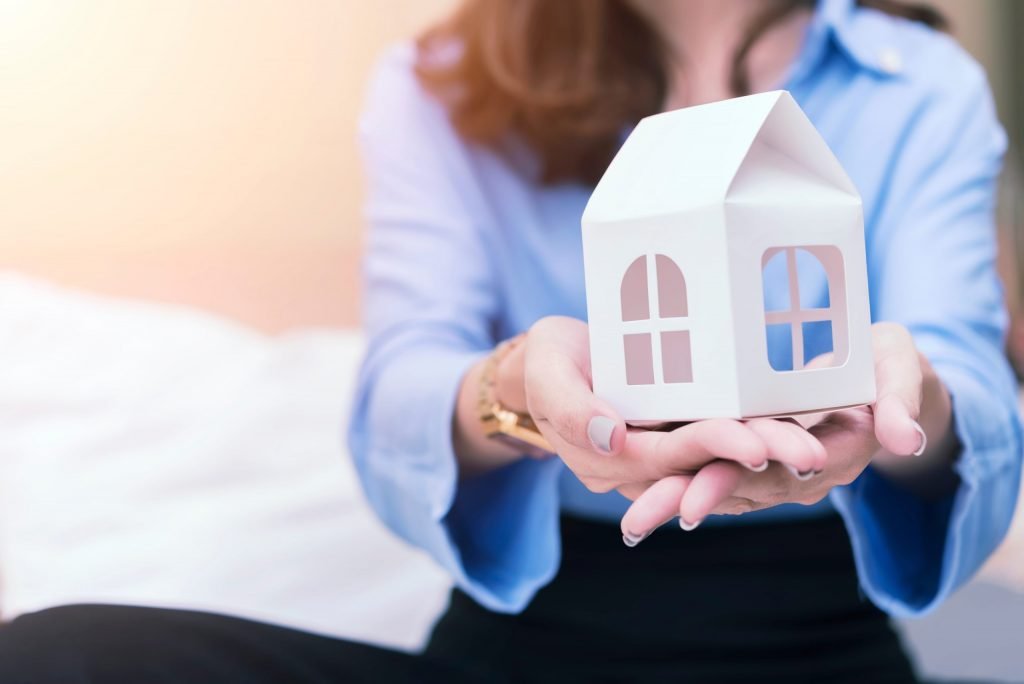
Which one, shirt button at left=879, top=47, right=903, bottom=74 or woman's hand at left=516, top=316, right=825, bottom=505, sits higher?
woman's hand at left=516, top=316, right=825, bottom=505

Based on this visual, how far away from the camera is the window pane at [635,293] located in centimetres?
52

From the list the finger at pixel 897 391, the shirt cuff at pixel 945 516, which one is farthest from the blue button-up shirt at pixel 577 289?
the finger at pixel 897 391

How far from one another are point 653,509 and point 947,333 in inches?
17.0

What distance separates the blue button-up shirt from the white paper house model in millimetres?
217

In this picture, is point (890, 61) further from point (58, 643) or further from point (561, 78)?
point (58, 643)

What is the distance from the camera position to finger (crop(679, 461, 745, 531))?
365 millimetres

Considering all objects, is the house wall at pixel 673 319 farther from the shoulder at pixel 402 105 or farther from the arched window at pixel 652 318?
the shoulder at pixel 402 105

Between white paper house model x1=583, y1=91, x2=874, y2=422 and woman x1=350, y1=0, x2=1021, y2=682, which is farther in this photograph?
woman x1=350, y1=0, x2=1021, y2=682

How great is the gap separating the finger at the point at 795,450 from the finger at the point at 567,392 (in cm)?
6

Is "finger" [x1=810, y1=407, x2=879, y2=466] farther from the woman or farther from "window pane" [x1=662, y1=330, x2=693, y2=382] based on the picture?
"window pane" [x1=662, y1=330, x2=693, y2=382]

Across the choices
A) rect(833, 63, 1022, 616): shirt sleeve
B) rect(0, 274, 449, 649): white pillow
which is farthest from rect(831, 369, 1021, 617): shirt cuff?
rect(0, 274, 449, 649): white pillow

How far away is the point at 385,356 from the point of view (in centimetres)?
84

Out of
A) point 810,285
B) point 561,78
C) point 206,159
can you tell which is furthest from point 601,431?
point 206,159

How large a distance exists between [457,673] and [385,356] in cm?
28
